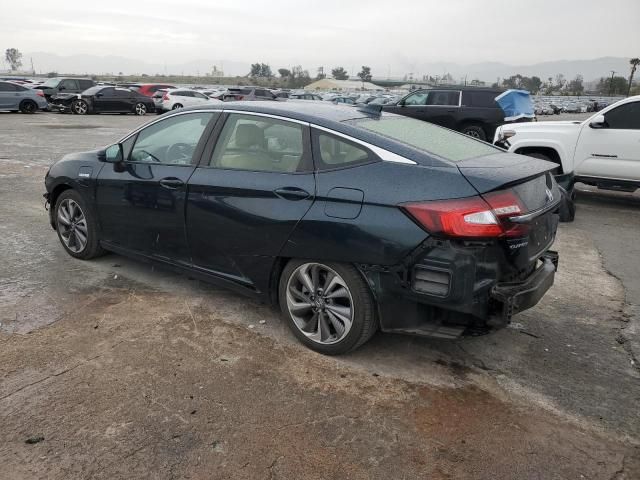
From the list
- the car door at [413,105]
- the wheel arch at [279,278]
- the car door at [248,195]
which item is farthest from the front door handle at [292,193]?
the car door at [413,105]

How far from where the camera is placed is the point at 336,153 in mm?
3443

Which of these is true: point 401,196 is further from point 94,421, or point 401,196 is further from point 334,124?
point 94,421

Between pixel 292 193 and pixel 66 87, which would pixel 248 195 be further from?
pixel 66 87

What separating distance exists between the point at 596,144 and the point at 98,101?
24096mm

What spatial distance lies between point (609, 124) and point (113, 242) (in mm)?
7351

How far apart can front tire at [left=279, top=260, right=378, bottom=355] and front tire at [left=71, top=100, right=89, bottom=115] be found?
85.7 ft

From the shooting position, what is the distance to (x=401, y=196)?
3.10 metres

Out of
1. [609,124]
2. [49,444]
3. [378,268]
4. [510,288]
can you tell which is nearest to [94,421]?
[49,444]

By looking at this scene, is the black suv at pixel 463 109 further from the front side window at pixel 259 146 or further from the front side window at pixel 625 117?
the front side window at pixel 259 146

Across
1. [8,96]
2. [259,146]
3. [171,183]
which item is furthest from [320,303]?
[8,96]

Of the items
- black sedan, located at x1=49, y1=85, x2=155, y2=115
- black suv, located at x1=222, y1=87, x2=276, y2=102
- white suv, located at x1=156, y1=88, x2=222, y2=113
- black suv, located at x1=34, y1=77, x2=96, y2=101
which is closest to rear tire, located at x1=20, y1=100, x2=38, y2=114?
black sedan, located at x1=49, y1=85, x2=155, y2=115

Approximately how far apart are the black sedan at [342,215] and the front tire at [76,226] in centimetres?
58

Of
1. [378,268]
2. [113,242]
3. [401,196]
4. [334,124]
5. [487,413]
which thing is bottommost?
[487,413]

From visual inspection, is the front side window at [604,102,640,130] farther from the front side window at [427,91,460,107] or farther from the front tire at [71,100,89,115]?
the front tire at [71,100,89,115]
